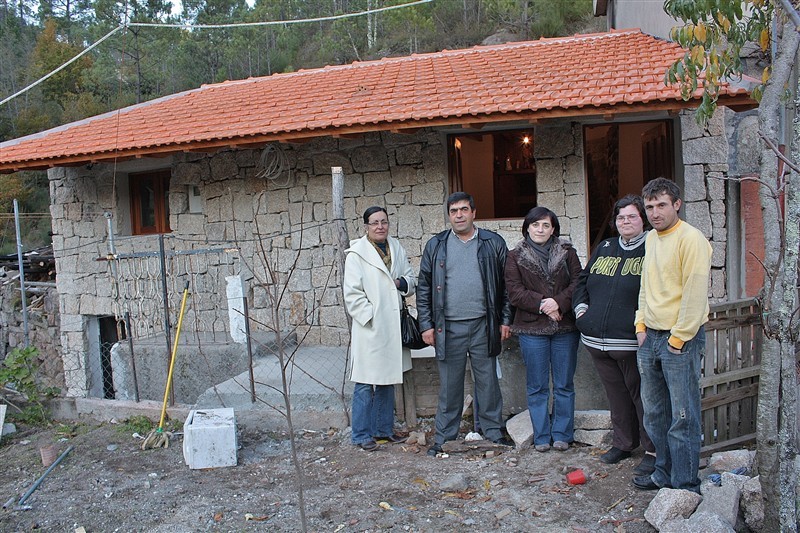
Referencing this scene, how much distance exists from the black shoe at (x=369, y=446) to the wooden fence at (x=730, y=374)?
2.10m

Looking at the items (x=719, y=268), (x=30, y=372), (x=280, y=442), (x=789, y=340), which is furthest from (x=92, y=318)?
(x=789, y=340)

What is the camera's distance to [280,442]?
4.98 meters

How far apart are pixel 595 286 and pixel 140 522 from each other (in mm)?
2927

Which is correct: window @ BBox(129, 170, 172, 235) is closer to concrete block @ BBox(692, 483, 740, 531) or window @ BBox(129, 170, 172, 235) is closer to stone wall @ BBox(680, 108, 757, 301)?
stone wall @ BBox(680, 108, 757, 301)

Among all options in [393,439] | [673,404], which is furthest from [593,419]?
[393,439]

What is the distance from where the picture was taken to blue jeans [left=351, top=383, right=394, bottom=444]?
4668 millimetres

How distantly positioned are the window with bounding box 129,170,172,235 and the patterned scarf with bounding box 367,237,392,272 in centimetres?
535

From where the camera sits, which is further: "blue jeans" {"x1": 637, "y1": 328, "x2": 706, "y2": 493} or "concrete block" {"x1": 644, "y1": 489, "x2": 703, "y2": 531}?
"blue jeans" {"x1": 637, "y1": 328, "x2": 706, "y2": 493}

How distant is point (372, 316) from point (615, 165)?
22.7ft

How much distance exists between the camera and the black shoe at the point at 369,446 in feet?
15.2

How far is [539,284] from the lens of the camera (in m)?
4.26

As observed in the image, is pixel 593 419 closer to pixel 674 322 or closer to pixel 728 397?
pixel 728 397

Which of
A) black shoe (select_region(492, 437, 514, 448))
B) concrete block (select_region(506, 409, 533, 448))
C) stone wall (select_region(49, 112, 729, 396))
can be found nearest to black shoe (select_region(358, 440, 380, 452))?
black shoe (select_region(492, 437, 514, 448))

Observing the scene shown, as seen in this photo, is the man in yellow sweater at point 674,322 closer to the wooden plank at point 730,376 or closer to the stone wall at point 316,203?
the wooden plank at point 730,376
